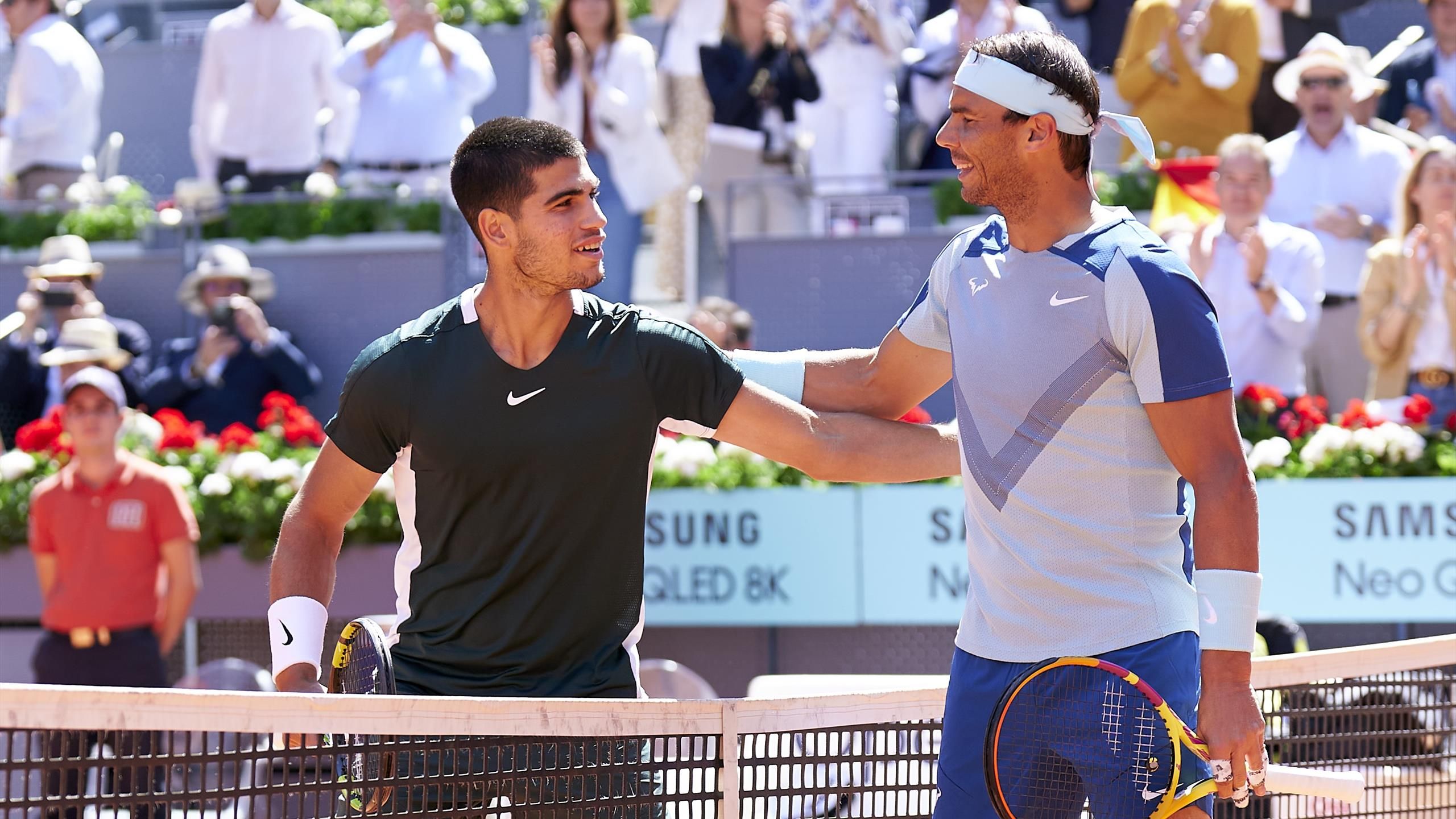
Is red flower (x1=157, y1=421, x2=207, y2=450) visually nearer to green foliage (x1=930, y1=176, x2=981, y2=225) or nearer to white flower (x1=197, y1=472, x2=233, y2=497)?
white flower (x1=197, y1=472, x2=233, y2=497)

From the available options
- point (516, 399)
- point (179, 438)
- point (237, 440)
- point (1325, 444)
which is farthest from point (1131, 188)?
point (516, 399)

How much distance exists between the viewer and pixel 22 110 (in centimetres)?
1215

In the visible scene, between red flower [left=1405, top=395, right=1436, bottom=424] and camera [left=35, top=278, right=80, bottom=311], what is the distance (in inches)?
282

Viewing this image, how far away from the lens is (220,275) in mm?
10391

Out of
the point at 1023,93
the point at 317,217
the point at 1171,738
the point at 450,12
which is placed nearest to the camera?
the point at 1171,738

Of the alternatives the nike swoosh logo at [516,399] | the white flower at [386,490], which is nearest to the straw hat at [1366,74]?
the white flower at [386,490]

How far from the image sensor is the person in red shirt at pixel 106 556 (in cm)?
766

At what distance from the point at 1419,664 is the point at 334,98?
9039 mm

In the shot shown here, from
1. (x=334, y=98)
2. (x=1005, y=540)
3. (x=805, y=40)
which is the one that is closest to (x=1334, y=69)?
(x=805, y=40)

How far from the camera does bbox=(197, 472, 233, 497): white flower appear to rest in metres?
8.37

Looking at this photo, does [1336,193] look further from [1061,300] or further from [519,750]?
[519,750]

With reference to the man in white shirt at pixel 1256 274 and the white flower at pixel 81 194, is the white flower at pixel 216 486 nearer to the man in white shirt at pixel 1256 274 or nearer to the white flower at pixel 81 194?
the white flower at pixel 81 194

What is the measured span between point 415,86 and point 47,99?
2.83 m

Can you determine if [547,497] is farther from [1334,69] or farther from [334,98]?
[334,98]
